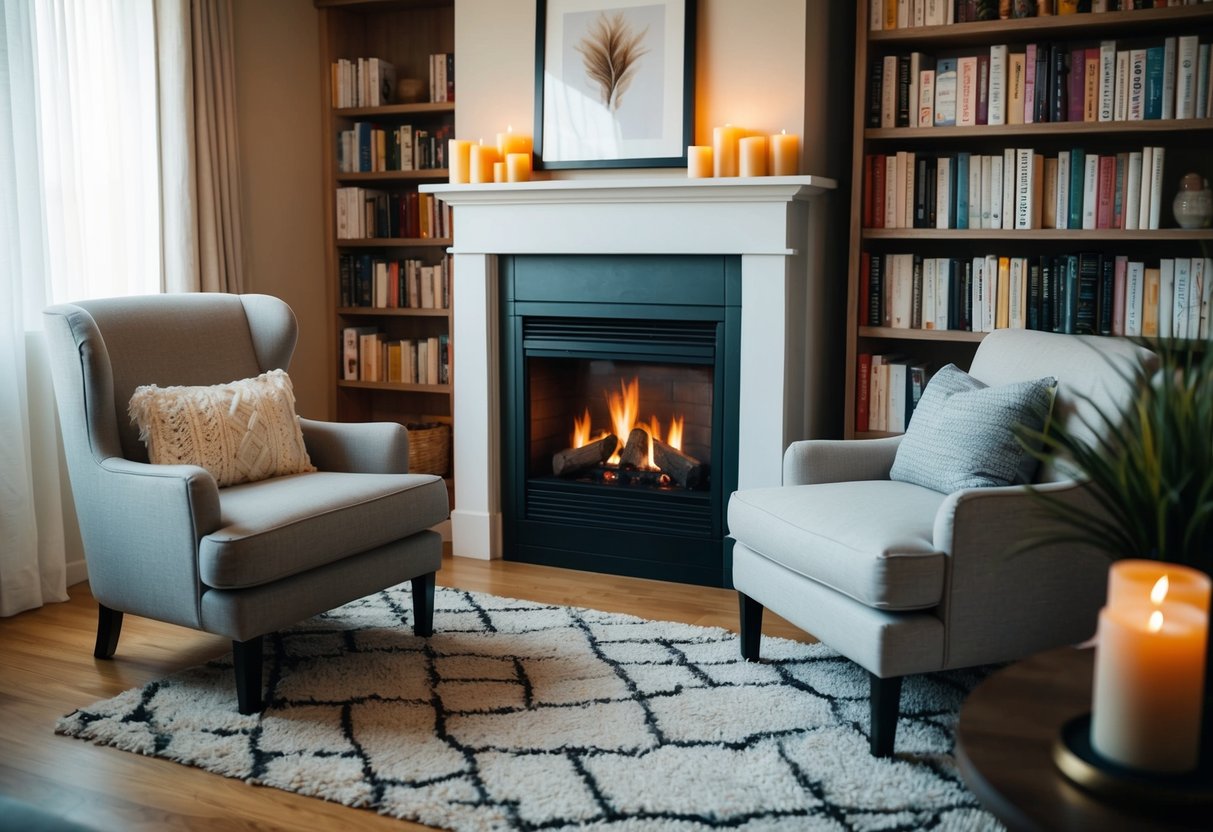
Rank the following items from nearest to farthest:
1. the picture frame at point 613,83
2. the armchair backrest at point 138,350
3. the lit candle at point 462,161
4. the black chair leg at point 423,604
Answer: the armchair backrest at point 138,350, the black chair leg at point 423,604, the picture frame at point 613,83, the lit candle at point 462,161

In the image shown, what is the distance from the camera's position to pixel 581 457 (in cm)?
395

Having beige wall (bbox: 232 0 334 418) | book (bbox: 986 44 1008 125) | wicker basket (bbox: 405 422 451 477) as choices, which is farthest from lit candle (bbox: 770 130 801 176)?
beige wall (bbox: 232 0 334 418)

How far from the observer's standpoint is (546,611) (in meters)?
3.32

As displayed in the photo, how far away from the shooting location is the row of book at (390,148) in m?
4.59

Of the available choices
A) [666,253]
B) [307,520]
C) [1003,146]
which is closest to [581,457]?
[666,253]

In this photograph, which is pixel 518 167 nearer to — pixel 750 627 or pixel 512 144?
pixel 512 144

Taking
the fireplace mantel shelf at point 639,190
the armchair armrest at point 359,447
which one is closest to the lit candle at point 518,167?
the fireplace mantel shelf at point 639,190

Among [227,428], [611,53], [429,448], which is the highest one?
[611,53]

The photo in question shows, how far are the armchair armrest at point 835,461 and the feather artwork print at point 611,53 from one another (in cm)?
141

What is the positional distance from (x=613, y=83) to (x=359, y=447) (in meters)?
1.48

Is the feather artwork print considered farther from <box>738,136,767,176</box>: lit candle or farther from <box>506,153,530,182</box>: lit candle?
<box>738,136,767,176</box>: lit candle

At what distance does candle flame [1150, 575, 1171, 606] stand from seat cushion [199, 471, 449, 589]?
186 centimetres

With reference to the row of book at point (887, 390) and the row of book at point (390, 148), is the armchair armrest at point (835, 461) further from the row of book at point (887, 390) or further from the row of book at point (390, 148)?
the row of book at point (390, 148)

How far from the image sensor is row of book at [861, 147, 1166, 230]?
336 centimetres
